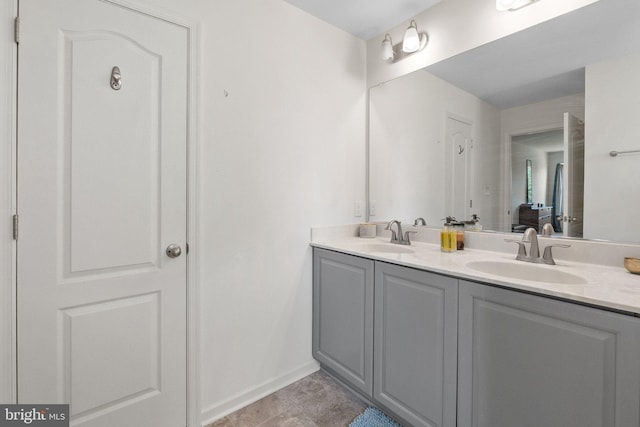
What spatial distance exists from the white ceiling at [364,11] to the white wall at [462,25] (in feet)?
0.22

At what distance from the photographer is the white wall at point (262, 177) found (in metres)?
1.56

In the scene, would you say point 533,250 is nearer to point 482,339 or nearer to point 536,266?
point 536,266

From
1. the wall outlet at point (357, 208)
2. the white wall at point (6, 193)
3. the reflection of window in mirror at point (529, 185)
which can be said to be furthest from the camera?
the wall outlet at point (357, 208)

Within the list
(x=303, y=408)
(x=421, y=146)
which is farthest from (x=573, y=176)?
(x=303, y=408)

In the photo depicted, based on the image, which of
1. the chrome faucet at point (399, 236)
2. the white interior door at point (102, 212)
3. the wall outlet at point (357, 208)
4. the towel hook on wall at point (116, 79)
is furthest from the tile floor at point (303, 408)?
the towel hook on wall at point (116, 79)

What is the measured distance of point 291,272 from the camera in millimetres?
1905

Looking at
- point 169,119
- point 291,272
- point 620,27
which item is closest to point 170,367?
point 291,272

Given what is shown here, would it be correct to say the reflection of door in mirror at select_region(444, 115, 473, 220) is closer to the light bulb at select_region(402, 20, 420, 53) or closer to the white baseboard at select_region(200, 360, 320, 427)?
the light bulb at select_region(402, 20, 420, 53)

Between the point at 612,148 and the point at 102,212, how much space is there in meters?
2.27

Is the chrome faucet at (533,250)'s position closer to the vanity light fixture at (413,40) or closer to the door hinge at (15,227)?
the vanity light fixture at (413,40)

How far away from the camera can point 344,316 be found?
5.77ft

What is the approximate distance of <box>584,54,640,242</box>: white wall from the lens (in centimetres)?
126

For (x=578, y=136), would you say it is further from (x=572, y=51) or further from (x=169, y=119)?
(x=169, y=119)

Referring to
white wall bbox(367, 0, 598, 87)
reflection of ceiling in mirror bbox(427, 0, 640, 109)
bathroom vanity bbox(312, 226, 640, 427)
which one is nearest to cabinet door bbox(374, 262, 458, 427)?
bathroom vanity bbox(312, 226, 640, 427)
